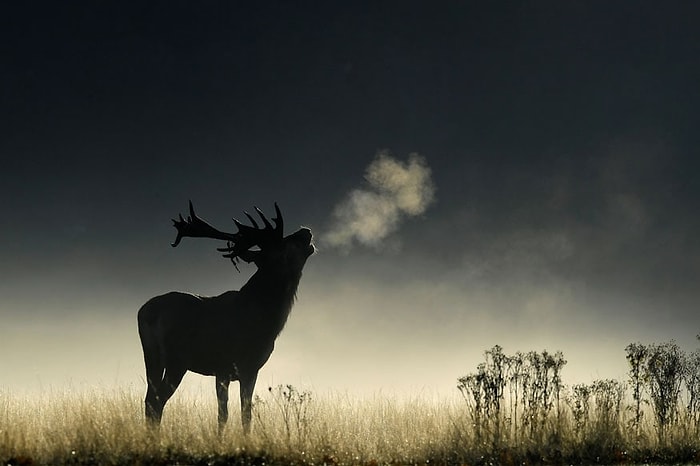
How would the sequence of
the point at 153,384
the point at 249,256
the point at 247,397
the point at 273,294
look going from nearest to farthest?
the point at 247,397, the point at 153,384, the point at 273,294, the point at 249,256

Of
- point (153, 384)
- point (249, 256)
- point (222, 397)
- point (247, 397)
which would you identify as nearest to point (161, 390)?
point (153, 384)

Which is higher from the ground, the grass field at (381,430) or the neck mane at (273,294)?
the neck mane at (273,294)

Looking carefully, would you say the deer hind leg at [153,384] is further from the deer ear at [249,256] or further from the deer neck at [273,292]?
the deer ear at [249,256]

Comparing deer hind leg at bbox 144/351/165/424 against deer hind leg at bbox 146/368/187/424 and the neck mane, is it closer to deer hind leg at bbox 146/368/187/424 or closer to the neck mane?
deer hind leg at bbox 146/368/187/424

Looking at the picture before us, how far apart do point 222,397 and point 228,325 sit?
145 cm

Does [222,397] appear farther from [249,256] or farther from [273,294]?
[249,256]

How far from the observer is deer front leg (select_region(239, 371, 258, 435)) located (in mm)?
16258

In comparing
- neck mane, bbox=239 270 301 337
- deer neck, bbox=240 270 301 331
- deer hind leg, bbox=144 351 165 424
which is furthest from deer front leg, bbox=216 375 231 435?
deer neck, bbox=240 270 301 331

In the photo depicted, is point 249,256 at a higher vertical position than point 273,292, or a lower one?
higher

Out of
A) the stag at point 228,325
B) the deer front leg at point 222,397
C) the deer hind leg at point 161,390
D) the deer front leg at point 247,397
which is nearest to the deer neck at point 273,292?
the stag at point 228,325

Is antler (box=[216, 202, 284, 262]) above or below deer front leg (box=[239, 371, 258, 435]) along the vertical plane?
above

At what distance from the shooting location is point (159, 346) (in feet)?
55.9

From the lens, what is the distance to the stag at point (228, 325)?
16.9 m

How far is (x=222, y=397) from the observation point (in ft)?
55.0
